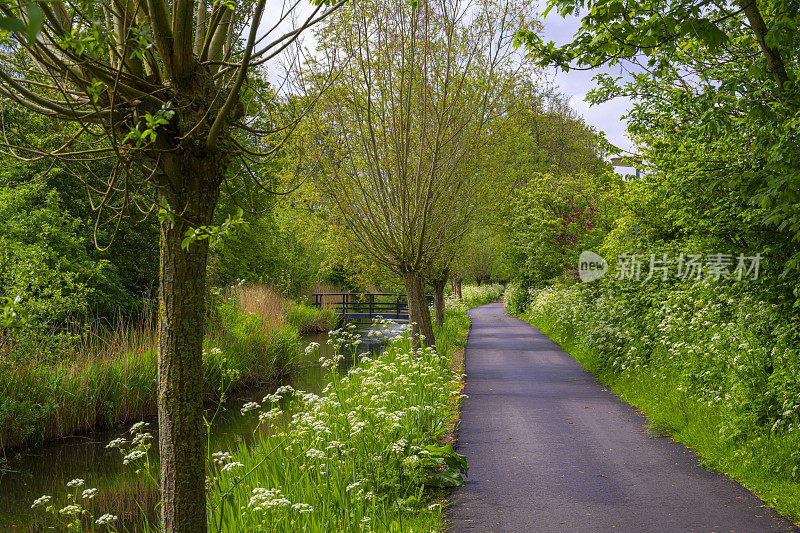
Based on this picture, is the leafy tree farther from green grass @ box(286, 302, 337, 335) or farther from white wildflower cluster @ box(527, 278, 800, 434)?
green grass @ box(286, 302, 337, 335)

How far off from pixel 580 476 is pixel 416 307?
6076mm

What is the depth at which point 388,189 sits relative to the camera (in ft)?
34.6

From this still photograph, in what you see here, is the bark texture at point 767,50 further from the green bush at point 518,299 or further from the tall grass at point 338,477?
the green bush at point 518,299

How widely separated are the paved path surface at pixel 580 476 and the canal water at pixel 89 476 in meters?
2.48

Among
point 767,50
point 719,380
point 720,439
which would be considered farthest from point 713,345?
point 767,50

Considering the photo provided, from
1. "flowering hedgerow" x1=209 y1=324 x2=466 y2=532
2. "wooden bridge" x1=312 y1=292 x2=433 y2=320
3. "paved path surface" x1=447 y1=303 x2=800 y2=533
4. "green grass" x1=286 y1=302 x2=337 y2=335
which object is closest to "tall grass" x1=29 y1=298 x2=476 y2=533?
"flowering hedgerow" x1=209 y1=324 x2=466 y2=532

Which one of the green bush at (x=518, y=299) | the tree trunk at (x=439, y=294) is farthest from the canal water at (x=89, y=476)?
the green bush at (x=518, y=299)

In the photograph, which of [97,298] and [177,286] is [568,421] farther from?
[97,298]

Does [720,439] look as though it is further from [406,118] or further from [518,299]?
[518,299]

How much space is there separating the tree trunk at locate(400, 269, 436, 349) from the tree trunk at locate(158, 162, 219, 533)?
807 centimetres

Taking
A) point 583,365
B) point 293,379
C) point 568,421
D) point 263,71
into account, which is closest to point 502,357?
point 583,365

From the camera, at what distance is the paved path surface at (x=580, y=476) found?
468 centimetres

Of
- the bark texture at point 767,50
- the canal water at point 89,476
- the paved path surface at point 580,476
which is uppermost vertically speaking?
the bark texture at point 767,50

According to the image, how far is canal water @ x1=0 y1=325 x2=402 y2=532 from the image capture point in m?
6.44
